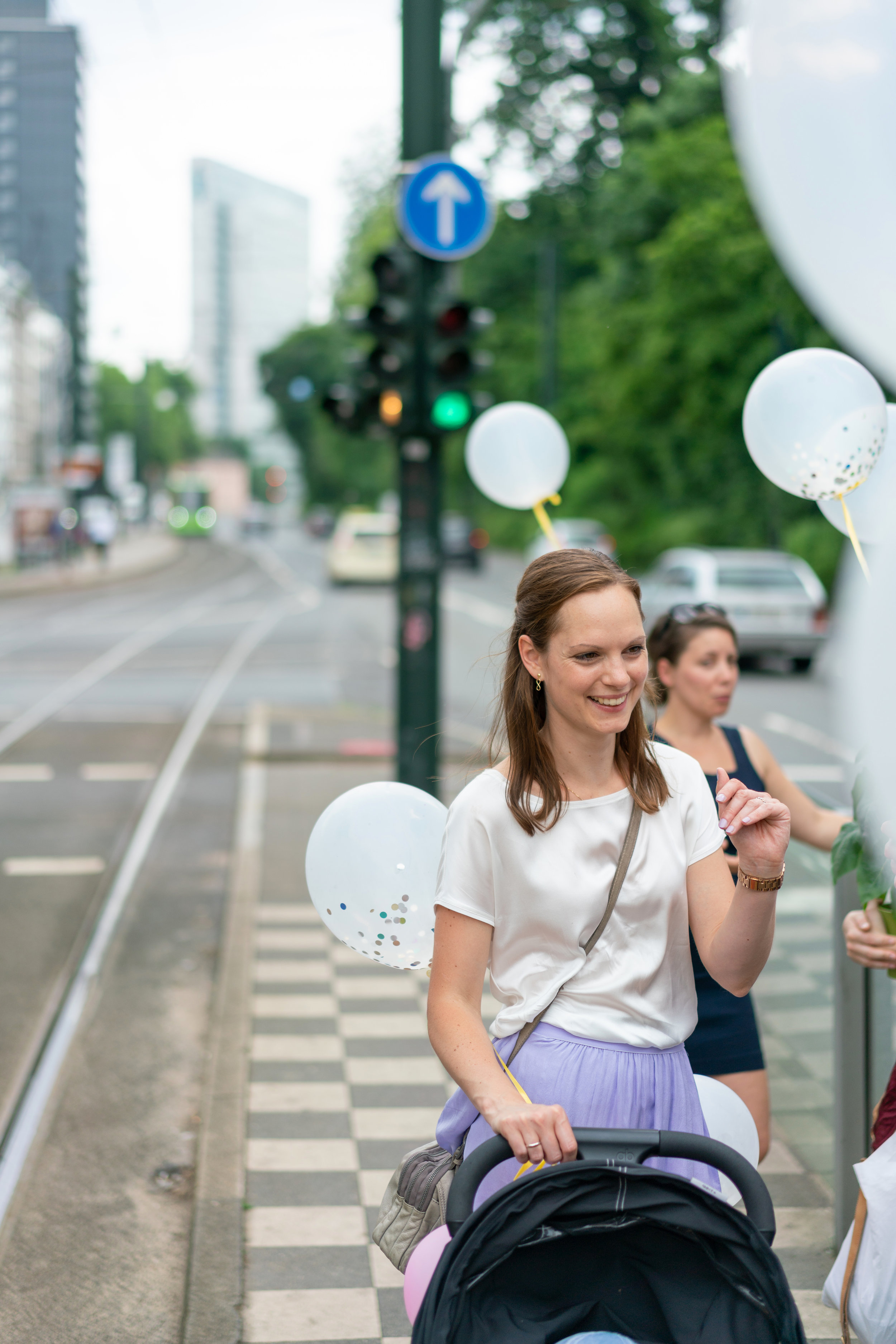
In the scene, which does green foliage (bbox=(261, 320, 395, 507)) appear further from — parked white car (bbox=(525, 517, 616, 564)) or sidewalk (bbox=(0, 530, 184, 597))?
parked white car (bbox=(525, 517, 616, 564))

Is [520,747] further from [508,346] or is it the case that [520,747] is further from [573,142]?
[508,346]

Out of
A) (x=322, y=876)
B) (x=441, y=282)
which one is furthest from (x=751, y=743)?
(x=441, y=282)

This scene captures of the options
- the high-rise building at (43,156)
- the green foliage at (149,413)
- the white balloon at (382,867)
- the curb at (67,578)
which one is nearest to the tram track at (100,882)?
the white balloon at (382,867)

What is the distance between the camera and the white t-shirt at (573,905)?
7.29 feet

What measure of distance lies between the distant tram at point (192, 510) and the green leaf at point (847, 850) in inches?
3071

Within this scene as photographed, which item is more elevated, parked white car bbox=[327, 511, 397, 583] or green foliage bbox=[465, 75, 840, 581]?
green foliage bbox=[465, 75, 840, 581]

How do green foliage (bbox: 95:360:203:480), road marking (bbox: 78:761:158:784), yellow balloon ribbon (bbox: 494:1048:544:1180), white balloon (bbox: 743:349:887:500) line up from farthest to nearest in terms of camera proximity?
1. green foliage (bbox: 95:360:203:480)
2. road marking (bbox: 78:761:158:784)
3. white balloon (bbox: 743:349:887:500)
4. yellow balloon ribbon (bbox: 494:1048:544:1180)

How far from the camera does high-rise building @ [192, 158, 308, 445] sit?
1152cm

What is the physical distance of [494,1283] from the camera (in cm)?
199

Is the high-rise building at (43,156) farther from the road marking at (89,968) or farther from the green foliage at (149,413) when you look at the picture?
the green foliage at (149,413)

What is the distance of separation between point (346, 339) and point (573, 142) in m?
45.8

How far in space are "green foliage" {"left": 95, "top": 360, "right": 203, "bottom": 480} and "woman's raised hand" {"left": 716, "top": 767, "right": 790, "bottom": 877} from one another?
105 metres

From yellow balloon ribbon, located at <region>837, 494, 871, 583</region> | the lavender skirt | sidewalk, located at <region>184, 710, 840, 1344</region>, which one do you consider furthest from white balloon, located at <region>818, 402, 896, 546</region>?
sidewalk, located at <region>184, 710, 840, 1344</region>

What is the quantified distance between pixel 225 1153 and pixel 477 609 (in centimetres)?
2636
